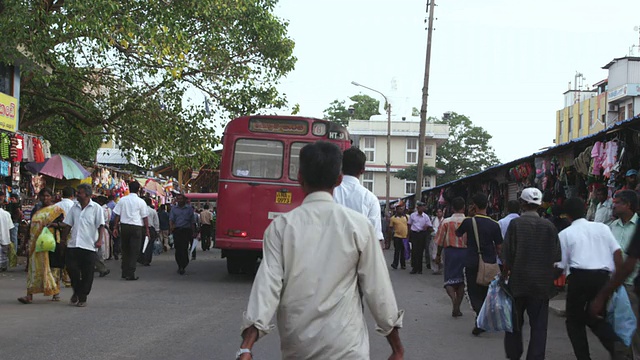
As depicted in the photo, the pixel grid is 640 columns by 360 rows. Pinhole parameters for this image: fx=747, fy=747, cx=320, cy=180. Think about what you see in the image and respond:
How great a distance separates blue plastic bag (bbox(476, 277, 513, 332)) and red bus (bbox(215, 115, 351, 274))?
24.7 ft

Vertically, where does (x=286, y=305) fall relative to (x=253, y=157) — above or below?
below

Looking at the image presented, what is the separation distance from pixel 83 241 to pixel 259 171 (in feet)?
15.8

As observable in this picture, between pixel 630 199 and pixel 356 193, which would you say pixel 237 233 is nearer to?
pixel 356 193

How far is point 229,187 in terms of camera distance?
587 inches

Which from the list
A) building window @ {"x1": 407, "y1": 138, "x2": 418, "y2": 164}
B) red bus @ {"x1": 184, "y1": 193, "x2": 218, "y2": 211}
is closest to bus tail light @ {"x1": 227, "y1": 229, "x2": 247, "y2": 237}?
red bus @ {"x1": 184, "y1": 193, "x2": 218, "y2": 211}

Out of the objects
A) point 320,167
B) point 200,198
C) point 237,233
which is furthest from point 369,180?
point 320,167

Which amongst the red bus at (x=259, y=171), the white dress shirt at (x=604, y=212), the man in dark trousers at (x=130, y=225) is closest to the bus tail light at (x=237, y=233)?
the red bus at (x=259, y=171)

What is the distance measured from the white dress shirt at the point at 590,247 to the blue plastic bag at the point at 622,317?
0.29 m

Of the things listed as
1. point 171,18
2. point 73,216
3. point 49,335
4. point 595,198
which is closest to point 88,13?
point 171,18

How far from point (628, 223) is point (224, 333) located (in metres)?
4.58

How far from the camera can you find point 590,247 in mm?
6809

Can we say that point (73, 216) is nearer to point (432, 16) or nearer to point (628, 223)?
point (628, 223)

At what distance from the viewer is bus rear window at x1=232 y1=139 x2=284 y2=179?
14984mm

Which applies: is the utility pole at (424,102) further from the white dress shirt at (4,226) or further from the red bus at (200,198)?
the white dress shirt at (4,226)
